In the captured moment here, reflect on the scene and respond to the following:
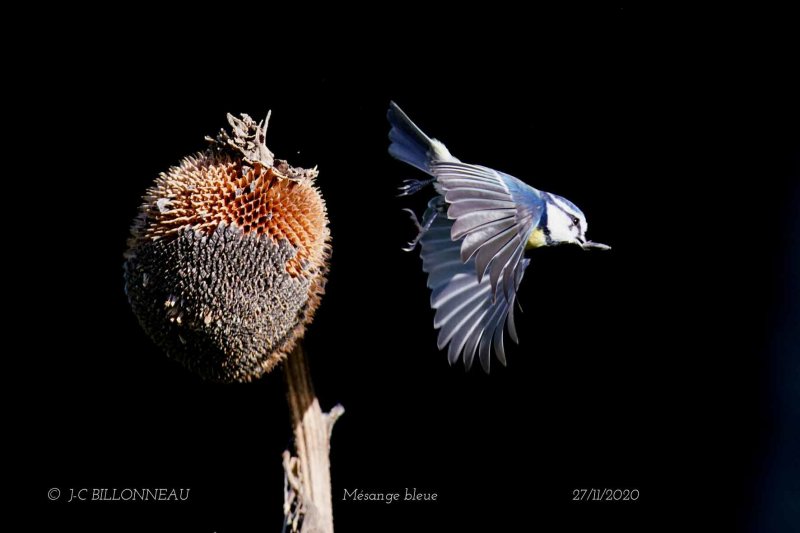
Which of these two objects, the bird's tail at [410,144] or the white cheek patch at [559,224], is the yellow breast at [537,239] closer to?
the white cheek patch at [559,224]

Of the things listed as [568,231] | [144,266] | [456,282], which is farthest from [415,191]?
[144,266]

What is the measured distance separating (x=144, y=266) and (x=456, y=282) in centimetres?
57

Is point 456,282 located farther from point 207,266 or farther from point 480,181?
point 207,266

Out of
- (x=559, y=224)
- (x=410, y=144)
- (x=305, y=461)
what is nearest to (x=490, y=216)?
(x=559, y=224)

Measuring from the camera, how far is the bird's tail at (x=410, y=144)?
1.50 meters

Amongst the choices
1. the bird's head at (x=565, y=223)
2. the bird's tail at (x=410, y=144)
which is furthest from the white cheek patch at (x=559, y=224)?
the bird's tail at (x=410, y=144)

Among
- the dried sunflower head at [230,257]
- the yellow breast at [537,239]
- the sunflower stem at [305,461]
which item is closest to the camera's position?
the dried sunflower head at [230,257]

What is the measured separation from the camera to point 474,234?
1221mm

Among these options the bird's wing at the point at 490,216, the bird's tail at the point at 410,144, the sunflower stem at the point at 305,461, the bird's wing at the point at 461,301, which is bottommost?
the sunflower stem at the point at 305,461

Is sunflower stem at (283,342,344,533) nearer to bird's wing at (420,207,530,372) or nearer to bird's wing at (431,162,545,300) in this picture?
bird's wing at (420,207,530,372)

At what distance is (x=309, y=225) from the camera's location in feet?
4.05

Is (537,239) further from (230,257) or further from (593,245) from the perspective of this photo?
(230,257)

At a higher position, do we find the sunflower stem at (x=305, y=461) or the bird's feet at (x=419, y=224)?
the bird's feet at (x=419, y=224)

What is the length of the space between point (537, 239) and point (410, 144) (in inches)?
12.2
